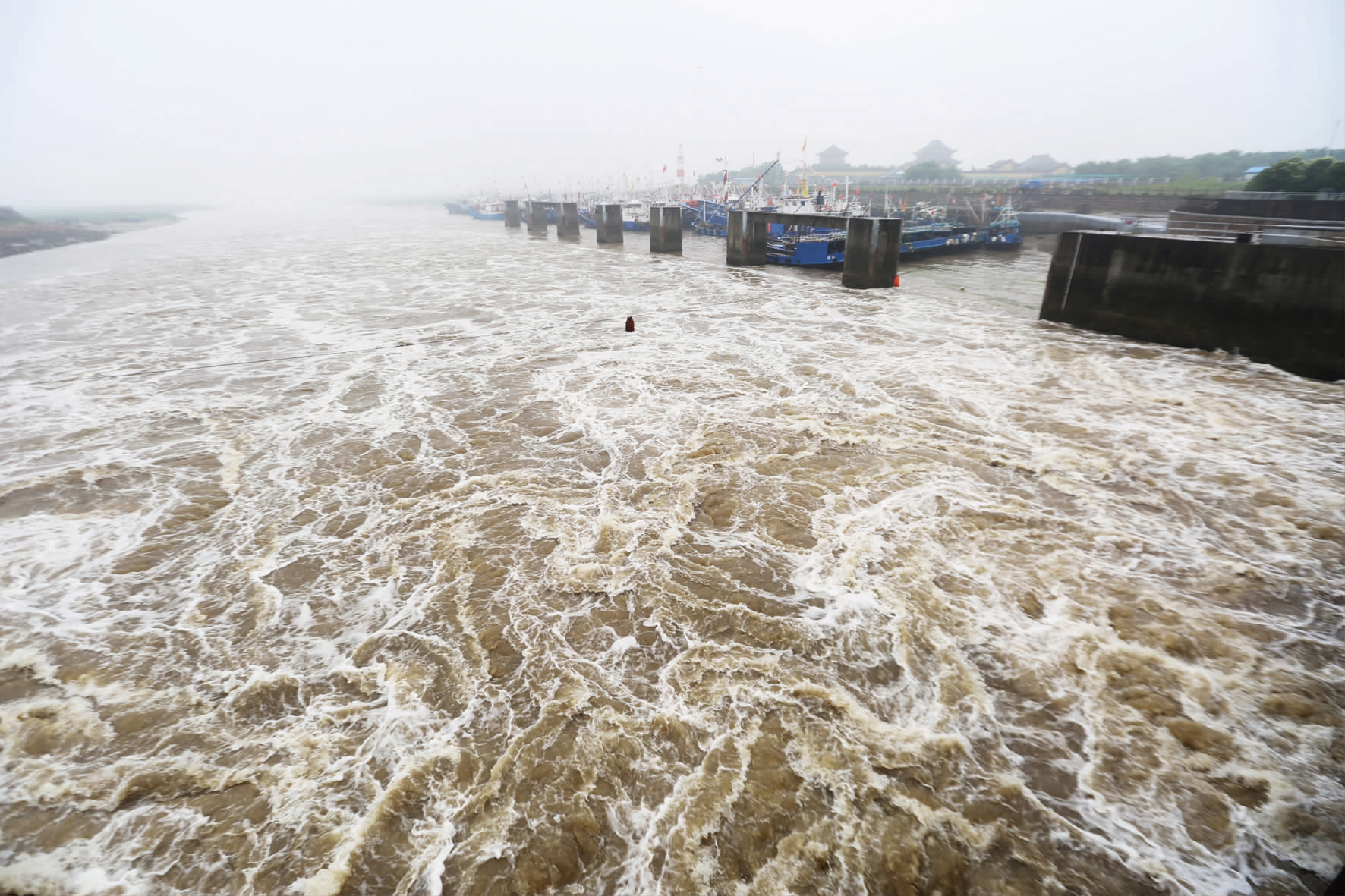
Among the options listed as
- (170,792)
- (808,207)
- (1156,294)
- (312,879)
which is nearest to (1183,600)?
(312,879)

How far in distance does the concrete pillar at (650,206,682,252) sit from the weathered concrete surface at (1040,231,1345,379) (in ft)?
98.2

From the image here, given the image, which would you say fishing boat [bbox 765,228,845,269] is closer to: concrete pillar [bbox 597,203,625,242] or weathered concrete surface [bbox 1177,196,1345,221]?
concrete pillar [bbox 597,203,625,242]

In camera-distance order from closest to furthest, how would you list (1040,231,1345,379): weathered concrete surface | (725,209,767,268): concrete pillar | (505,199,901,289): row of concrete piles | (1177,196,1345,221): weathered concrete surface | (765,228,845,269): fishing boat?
(1040,231,1345,379): weathered concrete surface → (505,199,901,289): row of concrete piles → (1177,196,1345,221): weathered concrete surface → (765,228,845,269): fishing boat → (725,209,767,268): concrete pillar

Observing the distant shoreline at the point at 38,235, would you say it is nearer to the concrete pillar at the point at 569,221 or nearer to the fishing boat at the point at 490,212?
the concrete pillar at the point at 569,221

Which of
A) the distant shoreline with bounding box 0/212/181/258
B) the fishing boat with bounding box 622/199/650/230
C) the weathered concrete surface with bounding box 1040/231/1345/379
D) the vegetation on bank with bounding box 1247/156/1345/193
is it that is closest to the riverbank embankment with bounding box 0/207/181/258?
the distant shoreline with bounding box 0/212/181/258

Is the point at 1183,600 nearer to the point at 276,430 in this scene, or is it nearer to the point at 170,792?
the point at 170,792

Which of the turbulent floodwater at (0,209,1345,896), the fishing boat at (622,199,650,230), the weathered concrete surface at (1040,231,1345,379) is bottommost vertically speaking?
the turbulent floodwater at (0,209,1345,896)

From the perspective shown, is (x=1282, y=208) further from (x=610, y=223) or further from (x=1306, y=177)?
(x=610, y=223)

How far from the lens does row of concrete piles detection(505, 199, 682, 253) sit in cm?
4484

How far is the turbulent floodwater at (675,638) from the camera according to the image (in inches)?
174

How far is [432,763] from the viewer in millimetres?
5012

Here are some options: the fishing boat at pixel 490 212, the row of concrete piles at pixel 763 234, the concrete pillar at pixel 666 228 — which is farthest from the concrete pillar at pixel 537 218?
the fishing boat at pixel 490 212

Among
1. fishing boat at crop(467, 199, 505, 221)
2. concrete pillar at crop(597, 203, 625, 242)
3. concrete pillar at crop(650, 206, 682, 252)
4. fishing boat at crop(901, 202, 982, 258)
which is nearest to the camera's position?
fishing boat at crop(901, 202, 982, 258)

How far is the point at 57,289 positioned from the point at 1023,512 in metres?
45.1
